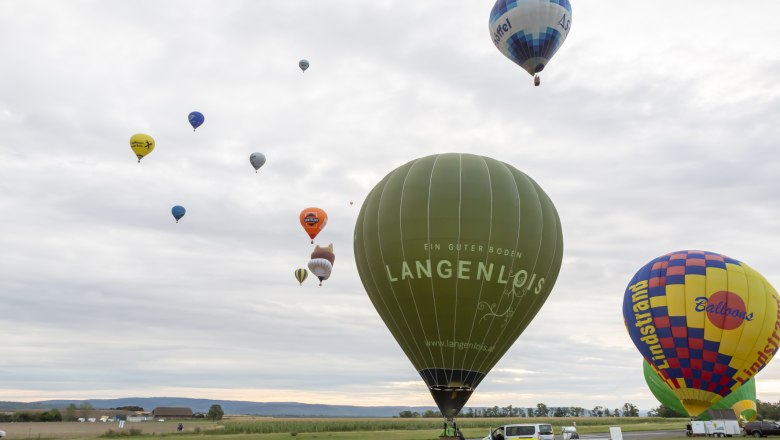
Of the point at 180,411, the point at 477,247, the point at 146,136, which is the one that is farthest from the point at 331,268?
the point at 180,411

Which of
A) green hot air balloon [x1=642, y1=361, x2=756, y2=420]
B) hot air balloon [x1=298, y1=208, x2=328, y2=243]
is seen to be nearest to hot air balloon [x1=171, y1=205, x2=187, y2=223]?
hot air balloon [x1=298, y1=208, x2=328, y2=243]

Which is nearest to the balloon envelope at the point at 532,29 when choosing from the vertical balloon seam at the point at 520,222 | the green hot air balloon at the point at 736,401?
the vertical balloon seam at the point at 520,222

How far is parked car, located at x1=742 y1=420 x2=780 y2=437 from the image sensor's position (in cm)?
3803

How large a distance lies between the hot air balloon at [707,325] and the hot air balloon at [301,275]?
37641 millimetres

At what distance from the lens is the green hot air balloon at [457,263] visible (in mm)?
27562

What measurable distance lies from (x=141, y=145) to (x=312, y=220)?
16.0 metres

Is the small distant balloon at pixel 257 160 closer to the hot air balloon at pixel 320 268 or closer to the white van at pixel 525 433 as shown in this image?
the hot air balloon at pixel 320 268

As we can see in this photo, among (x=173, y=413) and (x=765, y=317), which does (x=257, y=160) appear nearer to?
(x=765, y=317)

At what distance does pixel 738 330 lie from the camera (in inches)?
1441

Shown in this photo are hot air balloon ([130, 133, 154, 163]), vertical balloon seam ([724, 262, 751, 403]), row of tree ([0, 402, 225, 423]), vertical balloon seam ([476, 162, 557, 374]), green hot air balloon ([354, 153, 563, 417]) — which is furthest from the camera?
row of tree ([0, 402, 225, 423])

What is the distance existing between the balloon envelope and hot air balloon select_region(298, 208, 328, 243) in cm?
2639

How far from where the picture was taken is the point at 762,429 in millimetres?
38219

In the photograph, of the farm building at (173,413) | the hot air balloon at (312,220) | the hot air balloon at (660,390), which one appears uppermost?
the hot air balloon at (312,220)

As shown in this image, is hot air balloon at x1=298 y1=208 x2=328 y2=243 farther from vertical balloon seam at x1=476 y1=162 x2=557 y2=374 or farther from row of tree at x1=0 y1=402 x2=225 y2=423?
row of tree at x1=0 y1=402 x2=225 y2=423
